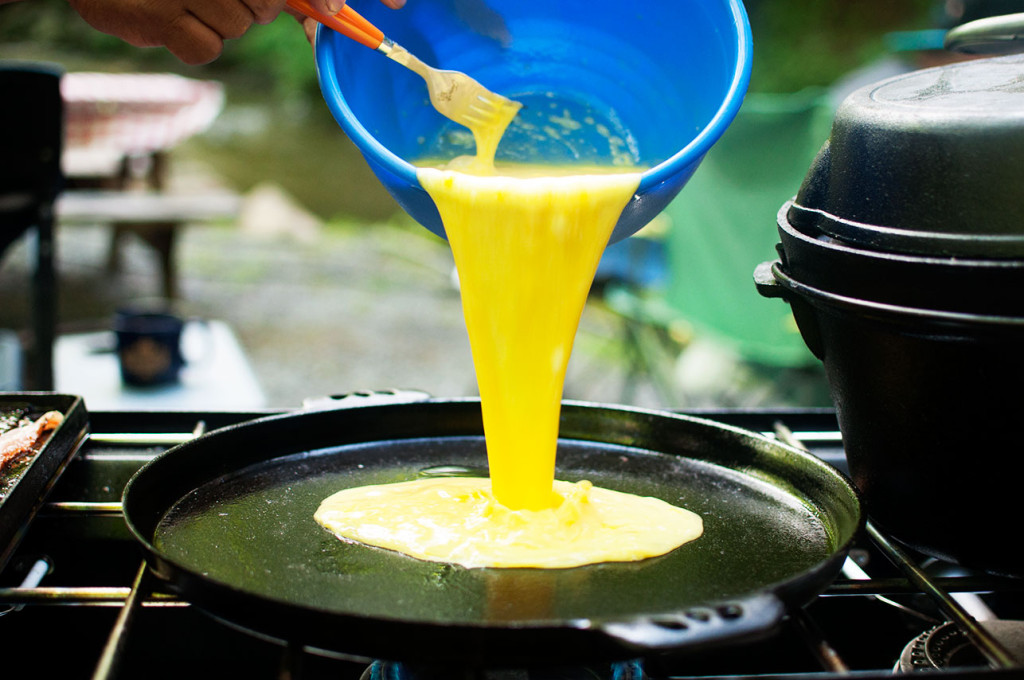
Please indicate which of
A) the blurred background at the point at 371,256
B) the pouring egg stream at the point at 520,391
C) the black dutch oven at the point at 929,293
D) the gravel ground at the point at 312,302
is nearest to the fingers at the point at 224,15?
the pouring egg stream at the point at 520,391

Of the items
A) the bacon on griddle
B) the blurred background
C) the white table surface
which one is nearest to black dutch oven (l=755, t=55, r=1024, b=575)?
the bacon on griddle

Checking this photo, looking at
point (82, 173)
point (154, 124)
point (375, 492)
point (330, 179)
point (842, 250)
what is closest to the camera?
point (842, 250)

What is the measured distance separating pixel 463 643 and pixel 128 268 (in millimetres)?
6592

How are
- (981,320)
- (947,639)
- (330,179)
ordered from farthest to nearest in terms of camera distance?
(330,179) < (947,639) < (981,320)

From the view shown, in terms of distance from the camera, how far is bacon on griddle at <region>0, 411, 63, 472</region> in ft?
4.35

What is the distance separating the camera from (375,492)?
4.90ft

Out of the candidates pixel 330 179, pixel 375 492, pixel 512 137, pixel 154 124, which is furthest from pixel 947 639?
pixel 330 179

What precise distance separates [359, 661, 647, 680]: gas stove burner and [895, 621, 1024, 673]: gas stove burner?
361 millimetres

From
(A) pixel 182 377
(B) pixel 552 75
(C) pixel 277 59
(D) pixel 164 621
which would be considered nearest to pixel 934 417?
(B) pixel 552 75

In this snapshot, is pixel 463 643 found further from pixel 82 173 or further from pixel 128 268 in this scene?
pixel 128 268

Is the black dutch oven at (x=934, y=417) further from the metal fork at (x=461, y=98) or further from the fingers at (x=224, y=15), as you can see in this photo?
the fingers at (x=224, y=15)

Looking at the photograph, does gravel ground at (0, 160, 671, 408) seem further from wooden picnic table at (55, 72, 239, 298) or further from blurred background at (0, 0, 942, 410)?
wooden picnic table at (55, 72, 239, 298)

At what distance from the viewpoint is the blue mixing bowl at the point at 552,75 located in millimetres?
1466

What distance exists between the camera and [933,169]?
1.12 meters
